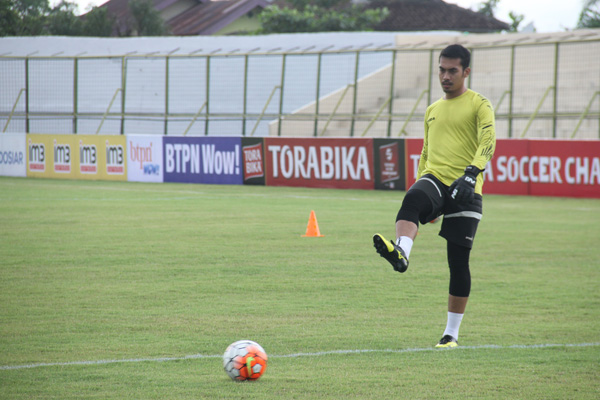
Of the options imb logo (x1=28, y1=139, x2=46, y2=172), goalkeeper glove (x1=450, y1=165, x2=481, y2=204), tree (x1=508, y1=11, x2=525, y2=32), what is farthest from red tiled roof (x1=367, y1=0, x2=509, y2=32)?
goalkeeper glove (x1=450, y1=165, x2=481, y2=204)

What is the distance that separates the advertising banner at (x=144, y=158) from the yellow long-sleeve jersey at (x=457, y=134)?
21668 millimetres

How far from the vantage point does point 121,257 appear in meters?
11.5

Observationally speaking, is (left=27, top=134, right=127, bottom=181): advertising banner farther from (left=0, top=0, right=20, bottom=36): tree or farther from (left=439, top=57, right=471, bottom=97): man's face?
(left=439, top=57, right=471, bottom=97): man's face

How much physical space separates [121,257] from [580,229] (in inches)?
300

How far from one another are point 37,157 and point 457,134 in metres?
25.6

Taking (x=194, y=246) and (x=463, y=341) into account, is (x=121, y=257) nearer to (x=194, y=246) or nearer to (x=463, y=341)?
(x=194, y=246)

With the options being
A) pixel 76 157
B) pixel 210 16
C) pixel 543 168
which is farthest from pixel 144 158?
pixel 210 16

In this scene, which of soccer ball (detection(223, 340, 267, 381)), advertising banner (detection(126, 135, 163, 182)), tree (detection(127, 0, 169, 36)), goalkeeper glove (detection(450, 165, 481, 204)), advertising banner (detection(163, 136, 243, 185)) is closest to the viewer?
soccer ball (detection(223, 340, 267, 381))

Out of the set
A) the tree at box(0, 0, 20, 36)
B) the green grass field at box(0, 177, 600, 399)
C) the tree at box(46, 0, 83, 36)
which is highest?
the tree at box(46, 0, 83, 36)

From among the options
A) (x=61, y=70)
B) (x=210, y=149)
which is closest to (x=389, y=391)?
(x=210, y=149)

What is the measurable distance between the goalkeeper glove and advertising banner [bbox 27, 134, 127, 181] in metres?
23.3

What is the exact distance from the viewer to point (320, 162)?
2462 centimetres

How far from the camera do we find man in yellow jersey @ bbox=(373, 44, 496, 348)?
254 inches

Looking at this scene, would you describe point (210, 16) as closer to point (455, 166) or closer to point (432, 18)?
point (432, 18)
